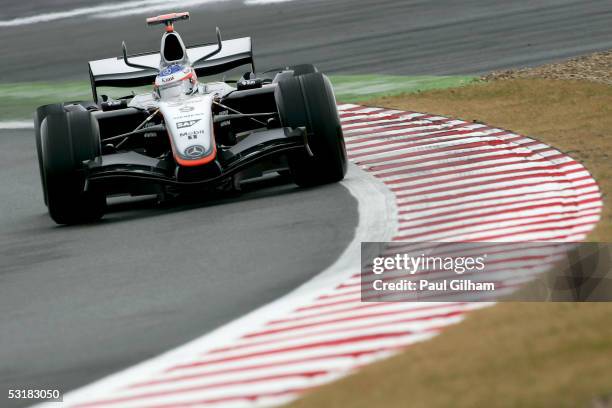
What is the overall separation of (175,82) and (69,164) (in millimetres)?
1876

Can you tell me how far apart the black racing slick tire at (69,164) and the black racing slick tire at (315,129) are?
1.62 m

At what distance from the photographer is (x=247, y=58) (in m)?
14.1

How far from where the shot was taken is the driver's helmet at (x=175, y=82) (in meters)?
12.5

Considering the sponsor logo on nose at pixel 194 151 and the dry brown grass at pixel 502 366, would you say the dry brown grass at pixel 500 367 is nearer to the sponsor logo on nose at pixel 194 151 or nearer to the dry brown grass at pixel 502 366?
the dry brown grass at pixel 502 366

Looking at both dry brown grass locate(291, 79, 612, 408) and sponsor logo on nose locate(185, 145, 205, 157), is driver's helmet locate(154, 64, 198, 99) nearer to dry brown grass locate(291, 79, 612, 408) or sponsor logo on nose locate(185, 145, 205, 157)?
sponsor logo on nose locate(185, 145, 205, 157)

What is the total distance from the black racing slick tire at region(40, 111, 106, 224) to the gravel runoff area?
7.45m

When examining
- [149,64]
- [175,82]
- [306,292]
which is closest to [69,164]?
[175,82]

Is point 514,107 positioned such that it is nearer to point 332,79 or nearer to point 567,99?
point 567,99

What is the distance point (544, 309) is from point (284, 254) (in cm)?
278

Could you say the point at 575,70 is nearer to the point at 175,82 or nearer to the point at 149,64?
the point at 149,64

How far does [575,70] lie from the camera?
57.2 feet

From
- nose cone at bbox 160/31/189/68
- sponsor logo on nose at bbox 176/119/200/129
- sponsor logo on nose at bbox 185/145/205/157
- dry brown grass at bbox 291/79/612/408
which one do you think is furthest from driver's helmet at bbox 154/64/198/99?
dry brown grass at bbox 291/79/612/408

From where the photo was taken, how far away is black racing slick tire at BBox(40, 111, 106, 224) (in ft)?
35.8

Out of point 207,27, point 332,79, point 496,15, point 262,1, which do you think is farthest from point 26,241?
point 262,1
